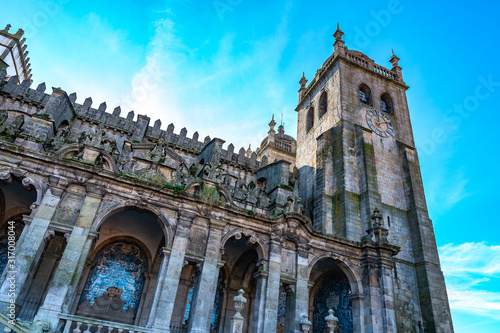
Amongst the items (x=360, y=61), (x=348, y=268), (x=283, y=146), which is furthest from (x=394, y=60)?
(x=348, y=268)

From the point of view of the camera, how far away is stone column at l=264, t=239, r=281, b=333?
11889 millimetres

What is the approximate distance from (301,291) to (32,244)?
380 inches

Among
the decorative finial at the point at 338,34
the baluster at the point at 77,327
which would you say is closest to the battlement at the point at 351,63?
the decorative finial at the point at 338,34

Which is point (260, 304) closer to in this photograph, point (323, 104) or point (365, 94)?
point (323, 104)

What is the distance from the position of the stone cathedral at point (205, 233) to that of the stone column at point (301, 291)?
0.15 feet

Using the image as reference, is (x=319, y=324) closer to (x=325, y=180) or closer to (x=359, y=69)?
(x=325, y=180)

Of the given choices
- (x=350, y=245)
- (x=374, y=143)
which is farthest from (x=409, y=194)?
(x=350, y=245)

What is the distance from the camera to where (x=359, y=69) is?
27.5 meters

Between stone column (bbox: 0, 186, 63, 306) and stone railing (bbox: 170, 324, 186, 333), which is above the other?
stone column (bbox: 0, 186, 63, 306)

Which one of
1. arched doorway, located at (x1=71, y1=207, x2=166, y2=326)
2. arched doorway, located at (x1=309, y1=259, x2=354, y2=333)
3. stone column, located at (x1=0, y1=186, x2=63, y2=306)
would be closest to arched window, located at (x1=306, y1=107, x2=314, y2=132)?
arched doorway, located at (x1=309, y1=259, x2=354, y2=333)

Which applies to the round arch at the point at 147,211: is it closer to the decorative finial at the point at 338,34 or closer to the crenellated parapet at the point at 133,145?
the crenellated parapet at the point at 133,145

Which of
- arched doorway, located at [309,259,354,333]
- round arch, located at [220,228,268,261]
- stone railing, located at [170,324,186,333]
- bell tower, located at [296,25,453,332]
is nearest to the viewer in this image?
round arch, located at [220,228,268,261]

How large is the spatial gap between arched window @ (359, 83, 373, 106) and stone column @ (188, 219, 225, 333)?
18.7m

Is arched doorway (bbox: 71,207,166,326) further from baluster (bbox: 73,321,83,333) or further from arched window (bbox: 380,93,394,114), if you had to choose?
arched window (bbox: 380,93,394,114)
